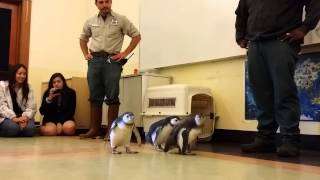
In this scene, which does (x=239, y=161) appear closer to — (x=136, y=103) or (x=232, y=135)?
(x=232, y=135)

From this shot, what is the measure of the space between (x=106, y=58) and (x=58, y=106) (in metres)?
1.07

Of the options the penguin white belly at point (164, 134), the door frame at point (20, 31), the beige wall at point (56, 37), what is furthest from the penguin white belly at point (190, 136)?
the door frame at point (20, 31)

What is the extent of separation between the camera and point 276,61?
227 centimetres

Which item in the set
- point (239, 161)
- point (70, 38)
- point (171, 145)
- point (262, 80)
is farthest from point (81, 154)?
point (70, 38)

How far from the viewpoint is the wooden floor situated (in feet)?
4.70

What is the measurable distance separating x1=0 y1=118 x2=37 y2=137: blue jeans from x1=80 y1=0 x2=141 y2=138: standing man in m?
0.63

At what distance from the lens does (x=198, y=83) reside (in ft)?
11.6

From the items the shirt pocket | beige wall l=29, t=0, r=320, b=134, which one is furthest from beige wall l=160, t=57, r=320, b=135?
the shirt pocket

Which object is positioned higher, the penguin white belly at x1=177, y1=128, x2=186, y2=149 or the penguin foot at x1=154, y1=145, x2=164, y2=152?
the penguin white belly at x1=177, y1=128, x2=186, y2=149

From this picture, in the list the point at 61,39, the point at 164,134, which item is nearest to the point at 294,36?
the point at 164,134

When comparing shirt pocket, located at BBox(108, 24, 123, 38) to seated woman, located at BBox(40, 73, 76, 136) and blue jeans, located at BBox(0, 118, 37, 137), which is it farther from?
blue jeans, located at BBox(0, 118, 37, 137)

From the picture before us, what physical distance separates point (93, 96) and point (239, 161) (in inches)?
65.8

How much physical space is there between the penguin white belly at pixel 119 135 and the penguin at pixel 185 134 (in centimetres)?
25

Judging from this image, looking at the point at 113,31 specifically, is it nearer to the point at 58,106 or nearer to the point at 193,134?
the point at 58,106
